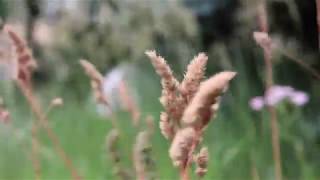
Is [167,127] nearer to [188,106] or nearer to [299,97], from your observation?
[188,106]

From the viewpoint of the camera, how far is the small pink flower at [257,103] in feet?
4.19

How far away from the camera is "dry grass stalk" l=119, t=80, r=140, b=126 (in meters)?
1.26

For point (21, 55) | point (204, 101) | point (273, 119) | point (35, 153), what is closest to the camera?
point (204, 101)

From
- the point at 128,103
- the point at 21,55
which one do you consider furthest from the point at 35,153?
the point at 21,55

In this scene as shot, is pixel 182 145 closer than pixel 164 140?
Yes

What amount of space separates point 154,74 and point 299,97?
0.82ft

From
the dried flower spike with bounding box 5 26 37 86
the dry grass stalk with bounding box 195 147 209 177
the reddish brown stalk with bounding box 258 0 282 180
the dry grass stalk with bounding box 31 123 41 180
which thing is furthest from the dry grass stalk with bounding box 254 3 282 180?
the dry grass stalk with bounding box 195 147 209 177

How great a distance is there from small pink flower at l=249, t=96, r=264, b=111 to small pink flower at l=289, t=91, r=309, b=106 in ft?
0.17

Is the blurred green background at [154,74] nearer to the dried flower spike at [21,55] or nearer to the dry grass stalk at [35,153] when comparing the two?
the dry grass stalk at [35,153]

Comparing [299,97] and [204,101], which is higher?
[299,97]

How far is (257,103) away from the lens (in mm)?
1282

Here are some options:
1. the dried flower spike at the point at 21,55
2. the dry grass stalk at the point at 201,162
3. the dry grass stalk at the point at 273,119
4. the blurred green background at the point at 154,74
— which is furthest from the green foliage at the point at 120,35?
the dry grass stalk at the point at 201,162

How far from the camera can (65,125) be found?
1.34m

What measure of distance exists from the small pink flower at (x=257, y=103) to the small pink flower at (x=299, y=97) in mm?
52
